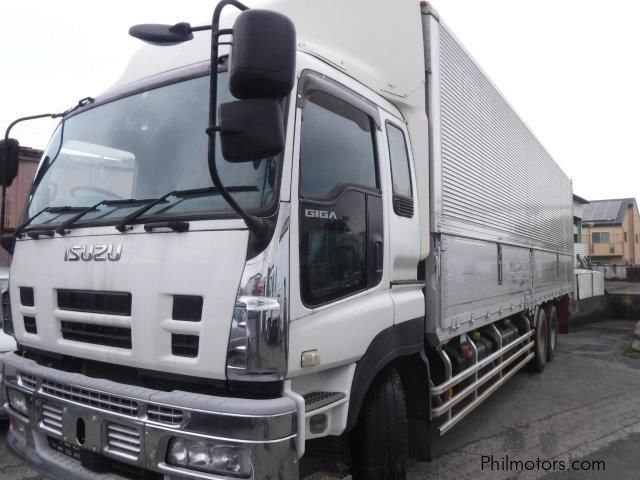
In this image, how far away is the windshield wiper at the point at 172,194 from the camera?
8.30ft

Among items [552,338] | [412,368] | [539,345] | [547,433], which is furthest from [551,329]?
[412,368]

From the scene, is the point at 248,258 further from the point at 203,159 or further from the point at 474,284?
the point at 474,284

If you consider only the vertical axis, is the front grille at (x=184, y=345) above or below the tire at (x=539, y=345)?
above

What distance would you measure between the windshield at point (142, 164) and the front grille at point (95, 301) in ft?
1.36

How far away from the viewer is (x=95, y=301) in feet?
9.04

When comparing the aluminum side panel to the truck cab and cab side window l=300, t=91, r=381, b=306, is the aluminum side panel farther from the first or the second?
cab side window l=300, t=91, r=381, b=306

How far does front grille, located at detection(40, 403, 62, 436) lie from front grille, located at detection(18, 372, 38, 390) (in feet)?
0.54

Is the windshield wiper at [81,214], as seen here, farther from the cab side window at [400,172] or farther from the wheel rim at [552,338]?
the wheel rim at [552,338]

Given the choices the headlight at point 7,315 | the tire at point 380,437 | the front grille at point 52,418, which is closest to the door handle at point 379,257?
the tire at point 380,437

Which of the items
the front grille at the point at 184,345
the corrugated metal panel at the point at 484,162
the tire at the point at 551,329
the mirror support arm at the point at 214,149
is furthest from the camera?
the tire at the point at 551,329

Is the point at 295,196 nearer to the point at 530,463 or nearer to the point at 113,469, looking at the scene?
the point at 113,469

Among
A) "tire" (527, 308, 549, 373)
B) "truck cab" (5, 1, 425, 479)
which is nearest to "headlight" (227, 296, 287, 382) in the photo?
"truck cab" (5, 1, 425, 479)

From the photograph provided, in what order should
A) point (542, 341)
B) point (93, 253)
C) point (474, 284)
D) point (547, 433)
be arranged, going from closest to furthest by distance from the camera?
point (93, 253)
point (474, 284)
point (547, 433)
point (542, 341)

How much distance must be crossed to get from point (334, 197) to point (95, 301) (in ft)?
4.55
